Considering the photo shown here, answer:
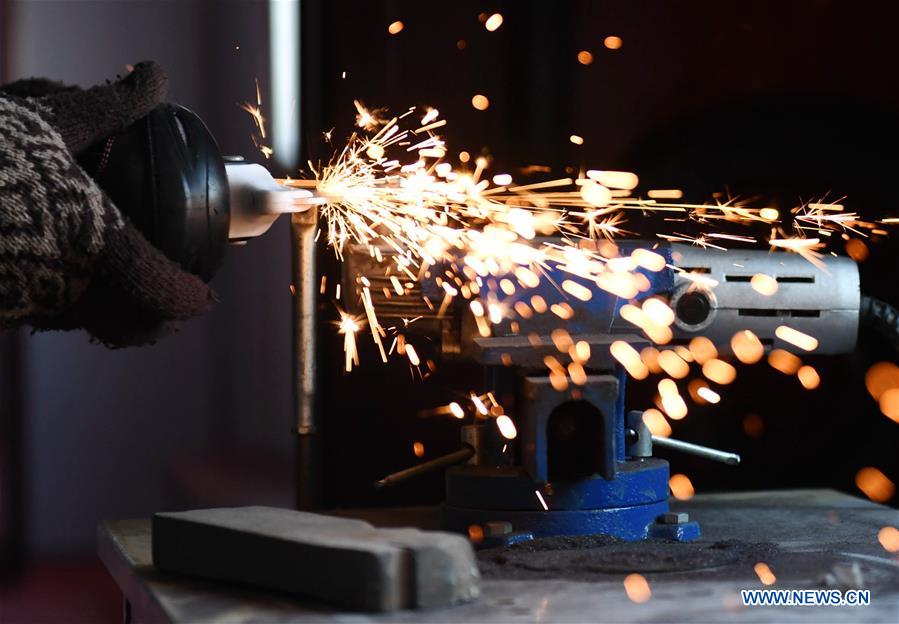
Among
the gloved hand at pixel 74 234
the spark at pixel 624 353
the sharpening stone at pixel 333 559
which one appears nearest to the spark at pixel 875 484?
the spark at pixel 624 353

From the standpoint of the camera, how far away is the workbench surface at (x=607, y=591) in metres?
1.03

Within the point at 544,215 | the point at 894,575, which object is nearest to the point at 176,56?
the point at 544,215

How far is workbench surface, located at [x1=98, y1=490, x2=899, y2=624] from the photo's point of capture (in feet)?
3.38

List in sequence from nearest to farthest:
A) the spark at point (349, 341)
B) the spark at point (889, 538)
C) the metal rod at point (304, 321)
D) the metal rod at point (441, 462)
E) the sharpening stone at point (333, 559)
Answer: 1. the sharpening stone at point (333, 559)
2. the spark at point (889, 538)
3. the metal rod at point (441, 462)
4. the metal rod at point (304, 321)
5. the spark at point (349, 341)

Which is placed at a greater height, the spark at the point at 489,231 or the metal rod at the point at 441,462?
the spark at the point at 489,231

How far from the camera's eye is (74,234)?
109 centimetres

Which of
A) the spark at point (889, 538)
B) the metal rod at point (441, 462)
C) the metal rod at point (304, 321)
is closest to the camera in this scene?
the spark at point (889, 538)

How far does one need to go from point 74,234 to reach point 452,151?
88cm

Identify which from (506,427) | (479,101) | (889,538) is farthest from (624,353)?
(479,101)

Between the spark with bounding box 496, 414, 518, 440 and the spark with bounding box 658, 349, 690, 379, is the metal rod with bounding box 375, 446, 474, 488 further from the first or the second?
the spark with bounding box 658, 349, 690, 379

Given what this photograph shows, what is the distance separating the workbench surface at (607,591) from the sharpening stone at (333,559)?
0.6 inches

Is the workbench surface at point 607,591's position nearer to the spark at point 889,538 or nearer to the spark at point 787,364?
the spark at point 889,538

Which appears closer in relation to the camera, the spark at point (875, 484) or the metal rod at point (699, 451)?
the metal rod at point (699, 451)

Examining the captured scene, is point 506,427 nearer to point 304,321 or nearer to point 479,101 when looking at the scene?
point 304,321
